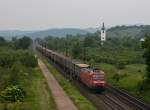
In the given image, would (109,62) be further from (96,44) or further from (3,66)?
(96,44)

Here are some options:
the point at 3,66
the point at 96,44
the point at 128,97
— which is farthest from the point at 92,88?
the point at 96,44

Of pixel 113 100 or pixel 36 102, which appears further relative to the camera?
pixel 113 100

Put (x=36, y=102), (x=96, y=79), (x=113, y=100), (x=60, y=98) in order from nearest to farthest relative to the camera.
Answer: (x=36, y=102), (x=60, y=98), (x=113, y=100), (x=96, y=79)

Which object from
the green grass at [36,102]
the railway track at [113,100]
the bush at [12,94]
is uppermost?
the bush at [12,94]

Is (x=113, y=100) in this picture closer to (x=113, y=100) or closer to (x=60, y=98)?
(x=113, y=100)

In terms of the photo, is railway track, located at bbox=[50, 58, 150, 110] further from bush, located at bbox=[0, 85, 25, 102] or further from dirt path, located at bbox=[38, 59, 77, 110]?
bush, located at bbox=[0, 85, 25, 102]

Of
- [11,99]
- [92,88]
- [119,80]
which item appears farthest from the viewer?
[119,80]

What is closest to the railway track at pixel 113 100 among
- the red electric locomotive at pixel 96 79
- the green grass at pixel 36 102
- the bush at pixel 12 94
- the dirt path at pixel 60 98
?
the red electric locomotive at pixel 96 79

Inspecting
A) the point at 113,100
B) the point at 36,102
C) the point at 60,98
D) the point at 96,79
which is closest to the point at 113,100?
the point at 113,100

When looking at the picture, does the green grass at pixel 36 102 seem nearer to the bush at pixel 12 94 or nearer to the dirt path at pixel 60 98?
the dirt path at pixel 60 98

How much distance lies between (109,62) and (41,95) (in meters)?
49.7

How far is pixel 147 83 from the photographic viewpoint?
49.4 m

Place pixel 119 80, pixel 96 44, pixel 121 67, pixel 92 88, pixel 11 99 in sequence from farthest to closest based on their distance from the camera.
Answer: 1. pixel 96 44
2. pixel 121 67
3. pixel 119 80
4. pixel 92 88
5. pixel 11 99

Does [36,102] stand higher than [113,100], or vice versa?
[36,102]
